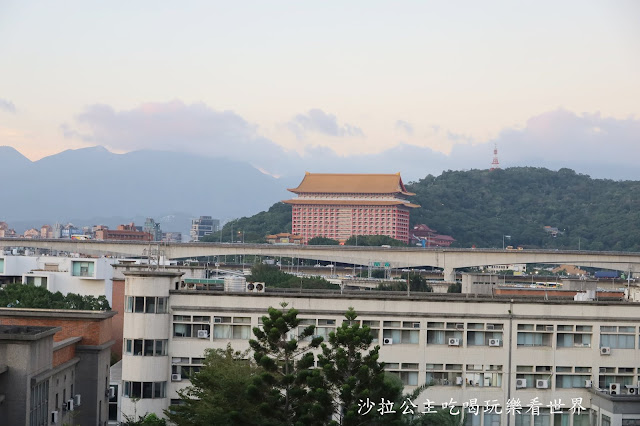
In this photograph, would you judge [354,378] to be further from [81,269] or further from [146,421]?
[81,269]

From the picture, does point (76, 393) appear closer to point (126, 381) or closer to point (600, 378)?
point (126, 381)

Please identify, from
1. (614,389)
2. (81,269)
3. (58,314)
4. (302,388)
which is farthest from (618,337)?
(81,269)

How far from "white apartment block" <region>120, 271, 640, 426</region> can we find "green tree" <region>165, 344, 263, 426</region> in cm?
240

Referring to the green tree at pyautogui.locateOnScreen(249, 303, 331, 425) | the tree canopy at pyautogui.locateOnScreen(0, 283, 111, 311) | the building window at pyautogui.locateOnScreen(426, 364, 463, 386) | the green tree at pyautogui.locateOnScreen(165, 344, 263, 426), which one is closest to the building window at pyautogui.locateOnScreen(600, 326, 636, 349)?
the building window at pyautogui.locateOnScreen(426, 364, 463, 386)

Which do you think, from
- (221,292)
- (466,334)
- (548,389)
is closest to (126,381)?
(221,292)

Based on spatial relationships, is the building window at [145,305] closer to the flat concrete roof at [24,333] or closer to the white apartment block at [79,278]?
the flat concrete roof at [24,333]

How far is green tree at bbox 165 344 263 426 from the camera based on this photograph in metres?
24.2

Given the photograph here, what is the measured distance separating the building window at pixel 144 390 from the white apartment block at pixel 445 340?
0.03 m

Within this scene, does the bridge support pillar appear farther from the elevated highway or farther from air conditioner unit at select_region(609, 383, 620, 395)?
air conditioner unit at select_region(609, 383, 620, 395)

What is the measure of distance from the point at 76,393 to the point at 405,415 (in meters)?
9.59

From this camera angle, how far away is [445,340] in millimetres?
29062

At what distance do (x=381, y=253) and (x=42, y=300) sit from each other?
231ft

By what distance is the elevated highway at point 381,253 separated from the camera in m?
114

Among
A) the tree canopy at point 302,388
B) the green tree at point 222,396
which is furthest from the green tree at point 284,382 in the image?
the green tree at point 222,396
